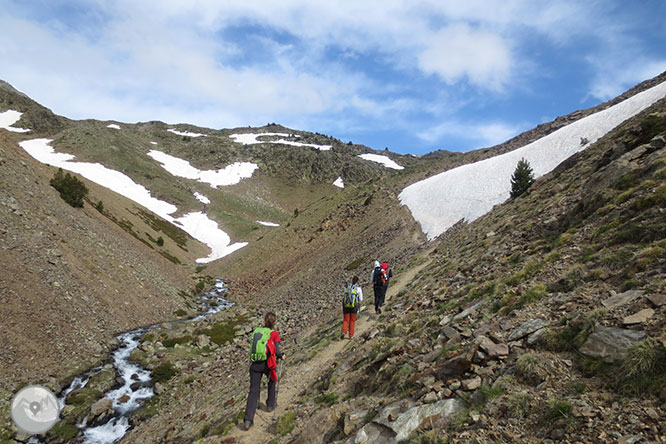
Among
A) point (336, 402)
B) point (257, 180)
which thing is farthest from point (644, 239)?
point (257, 180)

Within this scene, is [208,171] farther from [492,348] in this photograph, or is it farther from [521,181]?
[492,348]

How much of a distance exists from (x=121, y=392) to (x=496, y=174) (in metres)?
39.3

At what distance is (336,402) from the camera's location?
9438 millimetres

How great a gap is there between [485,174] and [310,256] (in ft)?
80.9

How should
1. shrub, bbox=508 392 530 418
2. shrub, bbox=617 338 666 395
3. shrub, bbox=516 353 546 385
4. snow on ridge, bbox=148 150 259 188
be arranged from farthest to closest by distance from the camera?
snow on ridge, bbox=148 150 259 188 < shrub, bbox=516 353 546 385 < shrub, bbox=508 392 530 418 < shrub, bbox=617 338 666 395

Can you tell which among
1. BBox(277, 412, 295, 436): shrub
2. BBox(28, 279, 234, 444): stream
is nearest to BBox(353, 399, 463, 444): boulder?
BBox(277, 412, 295, 436): shrub

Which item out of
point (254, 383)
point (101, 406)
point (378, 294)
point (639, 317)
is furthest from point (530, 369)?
point (101, 406)

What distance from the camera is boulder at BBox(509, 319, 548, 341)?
708 centimetres

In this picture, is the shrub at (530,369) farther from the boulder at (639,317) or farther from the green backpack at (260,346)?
the green backpack at (260,346)

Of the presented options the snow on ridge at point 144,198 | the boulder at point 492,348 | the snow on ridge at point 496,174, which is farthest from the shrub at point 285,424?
the snow on ridge at point 144,198

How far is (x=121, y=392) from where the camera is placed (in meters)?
19.7

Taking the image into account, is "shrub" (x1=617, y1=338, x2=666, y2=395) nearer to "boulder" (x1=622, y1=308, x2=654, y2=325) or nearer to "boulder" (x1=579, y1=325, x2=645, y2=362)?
"boulder" (x1=579, y1=325, x2=645, y2=362)

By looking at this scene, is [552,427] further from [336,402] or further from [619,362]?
[336,402]

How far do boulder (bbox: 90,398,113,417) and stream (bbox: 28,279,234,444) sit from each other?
0.31 meters
